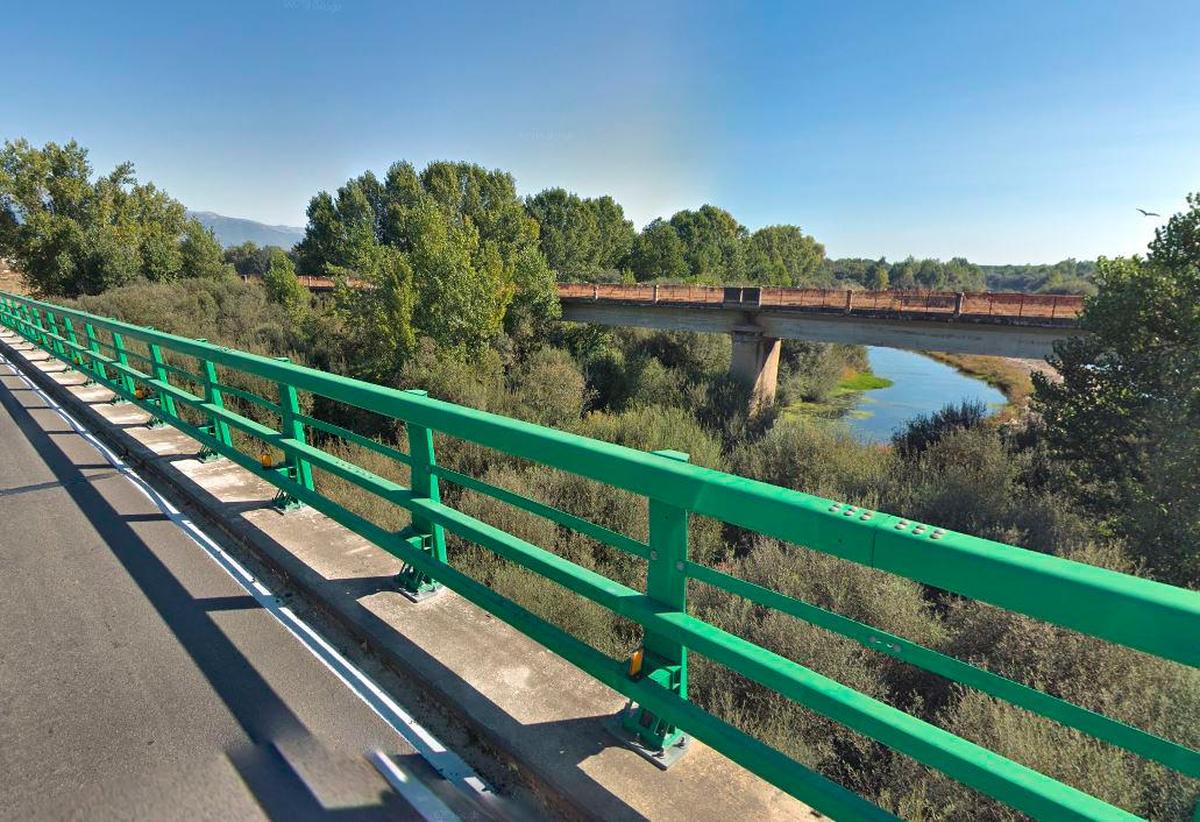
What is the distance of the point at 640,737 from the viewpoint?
2090 millimetres

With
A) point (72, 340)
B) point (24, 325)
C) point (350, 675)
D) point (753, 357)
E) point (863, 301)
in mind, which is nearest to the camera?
point (350, 675)

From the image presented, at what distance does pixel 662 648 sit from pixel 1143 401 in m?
11.1

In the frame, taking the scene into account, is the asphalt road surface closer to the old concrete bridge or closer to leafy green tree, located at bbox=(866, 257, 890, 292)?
the old concrete bridge

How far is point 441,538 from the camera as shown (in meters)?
2.96

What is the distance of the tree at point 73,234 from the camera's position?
32.0 m

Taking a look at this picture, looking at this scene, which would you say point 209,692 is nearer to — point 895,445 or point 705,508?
point 705,508

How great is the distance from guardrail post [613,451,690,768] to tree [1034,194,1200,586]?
27.6 feet

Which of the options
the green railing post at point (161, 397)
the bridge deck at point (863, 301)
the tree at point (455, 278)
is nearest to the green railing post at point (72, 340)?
the green railing post at point (161, 397)

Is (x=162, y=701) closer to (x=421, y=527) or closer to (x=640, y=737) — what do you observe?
(x=421, y=527)

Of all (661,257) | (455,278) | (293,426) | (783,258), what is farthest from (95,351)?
(783,258)

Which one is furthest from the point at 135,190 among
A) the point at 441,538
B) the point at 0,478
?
the point at 441,538

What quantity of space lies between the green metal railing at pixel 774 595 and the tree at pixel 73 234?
129ft

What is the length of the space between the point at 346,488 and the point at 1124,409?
11.6m

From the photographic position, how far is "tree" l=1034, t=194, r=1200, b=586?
7680 mm
